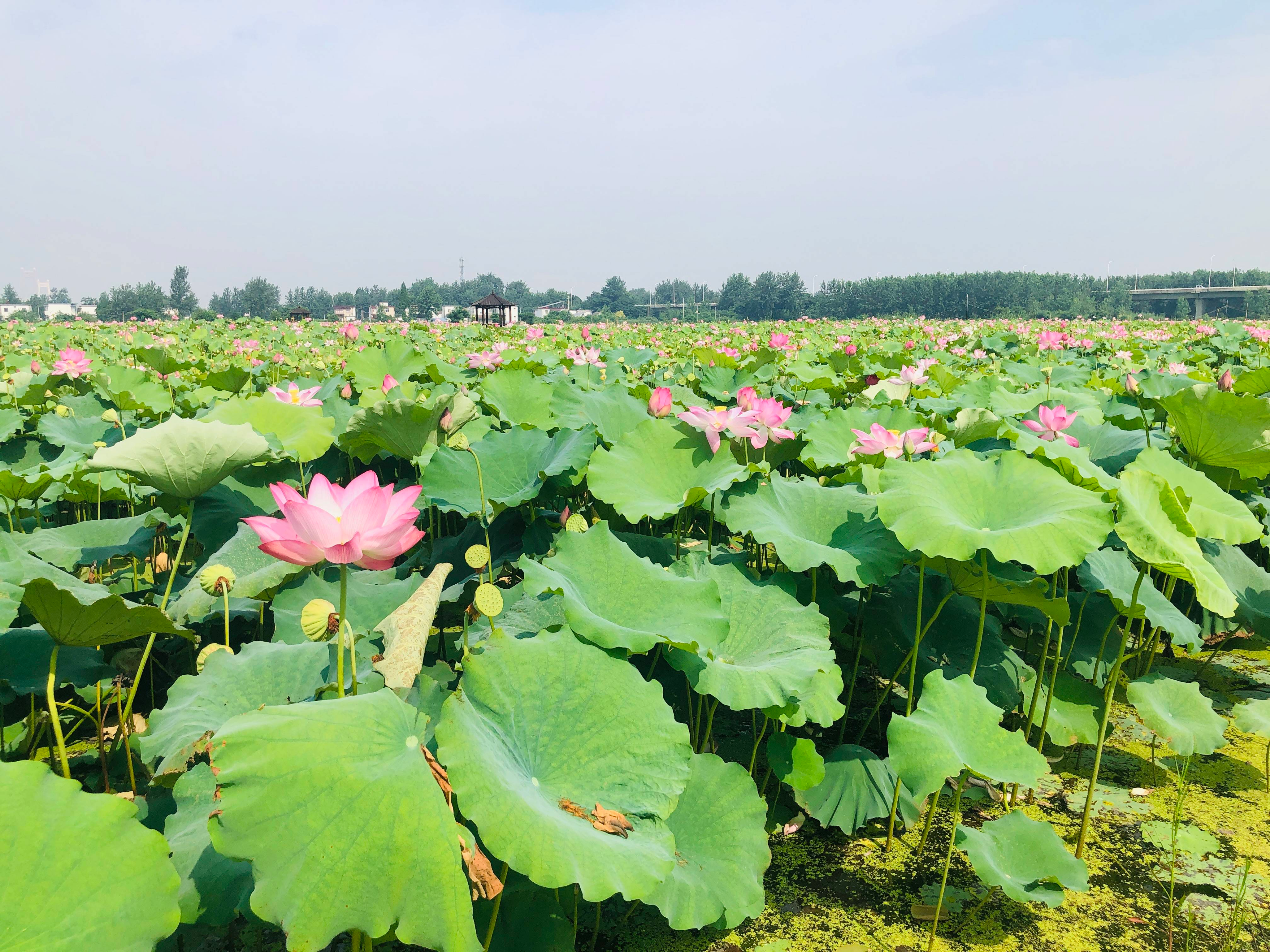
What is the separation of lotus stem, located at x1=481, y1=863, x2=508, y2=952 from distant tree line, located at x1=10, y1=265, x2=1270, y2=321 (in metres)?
43.0

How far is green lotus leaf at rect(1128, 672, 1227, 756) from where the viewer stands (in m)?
1.85

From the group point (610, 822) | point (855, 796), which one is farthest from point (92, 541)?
point (855, 796)

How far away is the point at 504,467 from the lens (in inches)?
89.8

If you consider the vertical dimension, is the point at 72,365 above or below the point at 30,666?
above

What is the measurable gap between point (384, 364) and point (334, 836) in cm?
348

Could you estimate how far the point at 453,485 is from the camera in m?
2.19

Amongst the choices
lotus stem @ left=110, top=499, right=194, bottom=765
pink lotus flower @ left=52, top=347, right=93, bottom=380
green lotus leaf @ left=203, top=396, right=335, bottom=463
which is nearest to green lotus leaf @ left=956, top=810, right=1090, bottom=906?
lotus stem @ left=110, top=499, right=194, bottom=765

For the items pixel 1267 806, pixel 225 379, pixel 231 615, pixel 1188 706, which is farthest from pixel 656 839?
pixel 225 379

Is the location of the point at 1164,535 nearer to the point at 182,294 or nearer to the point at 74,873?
the point at 74,873

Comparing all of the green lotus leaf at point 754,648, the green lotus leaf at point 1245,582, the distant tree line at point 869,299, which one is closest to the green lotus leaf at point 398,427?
the green lotus leaf at point 754,648

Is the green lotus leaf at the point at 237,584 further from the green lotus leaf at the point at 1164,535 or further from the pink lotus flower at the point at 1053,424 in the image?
the pink lotus flower at the point at 1053,424

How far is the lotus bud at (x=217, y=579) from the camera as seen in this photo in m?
1.43

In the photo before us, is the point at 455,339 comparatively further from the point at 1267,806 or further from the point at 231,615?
the point at 1267,806

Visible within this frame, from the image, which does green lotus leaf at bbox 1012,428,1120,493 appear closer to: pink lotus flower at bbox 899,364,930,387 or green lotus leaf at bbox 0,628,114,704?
pink lotus flower at bbox 899,364,930,387
